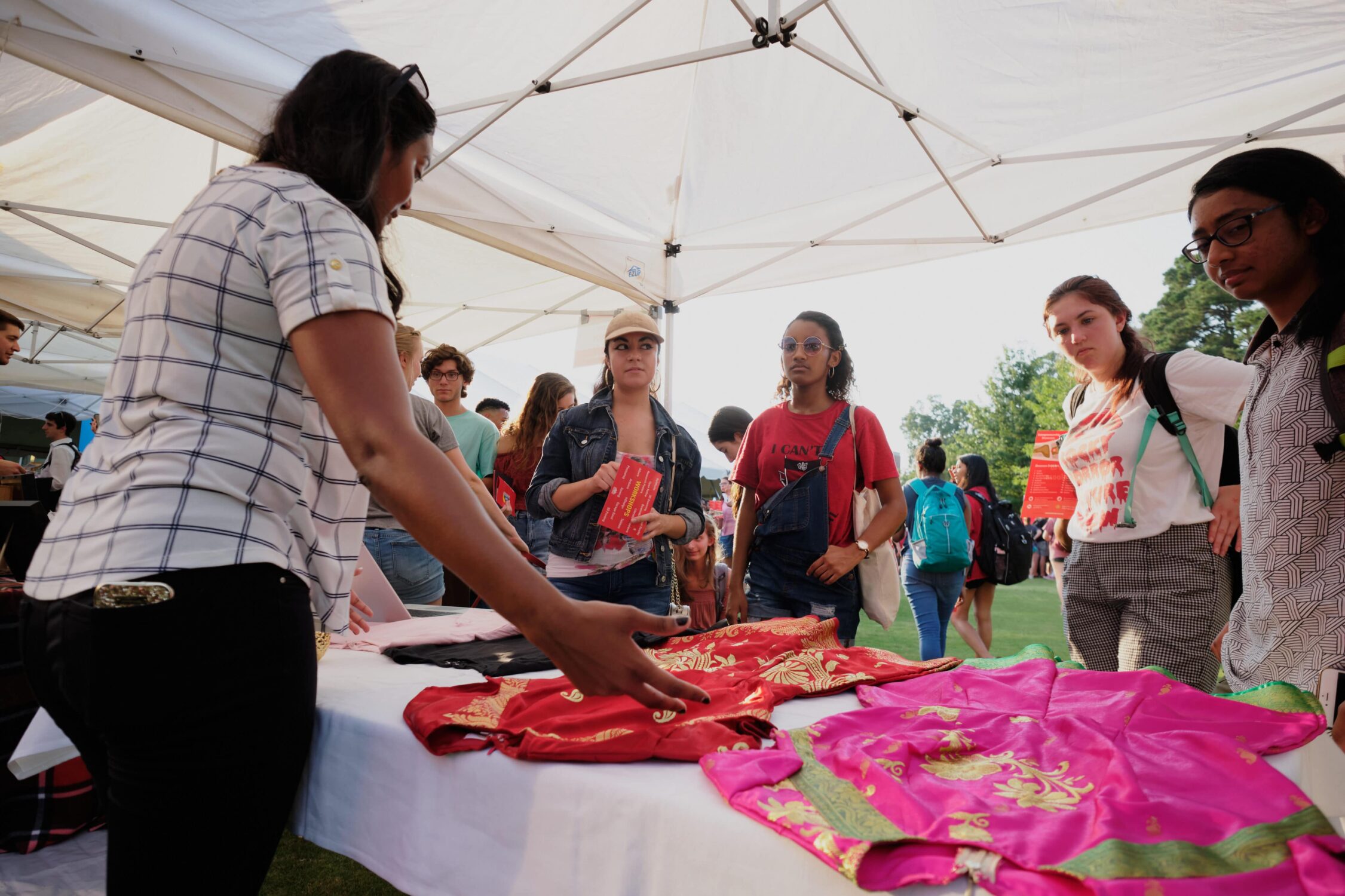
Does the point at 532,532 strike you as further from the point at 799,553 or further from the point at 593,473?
the point at 799,553

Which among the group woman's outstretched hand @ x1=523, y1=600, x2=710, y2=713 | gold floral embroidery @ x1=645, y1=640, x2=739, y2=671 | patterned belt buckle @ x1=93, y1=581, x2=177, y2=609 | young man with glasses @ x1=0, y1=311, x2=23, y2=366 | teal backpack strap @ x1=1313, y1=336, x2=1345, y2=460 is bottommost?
gold floral embroidery @ x1=645, y1=640, x2=739, y2=671

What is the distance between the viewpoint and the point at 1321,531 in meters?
1.47

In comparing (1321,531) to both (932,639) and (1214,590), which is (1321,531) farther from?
(932,639)

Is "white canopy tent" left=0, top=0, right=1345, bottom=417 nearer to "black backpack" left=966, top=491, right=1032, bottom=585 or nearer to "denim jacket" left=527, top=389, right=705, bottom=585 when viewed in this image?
"denim jacket" left=527, top=389, right=705, bottom=585

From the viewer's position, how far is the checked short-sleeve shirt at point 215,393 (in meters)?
0.90

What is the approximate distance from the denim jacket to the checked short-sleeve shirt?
1.77 metres

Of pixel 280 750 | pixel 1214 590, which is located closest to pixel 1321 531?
pixel 1214 590

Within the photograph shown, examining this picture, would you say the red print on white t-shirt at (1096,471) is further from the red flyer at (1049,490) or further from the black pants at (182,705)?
the black pants at (182,705)

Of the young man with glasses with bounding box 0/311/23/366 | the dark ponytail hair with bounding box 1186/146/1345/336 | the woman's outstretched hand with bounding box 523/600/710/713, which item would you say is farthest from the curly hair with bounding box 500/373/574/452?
the woman's outstretched hand with bounding box 523/600/710/713

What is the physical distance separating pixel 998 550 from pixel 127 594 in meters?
6.79

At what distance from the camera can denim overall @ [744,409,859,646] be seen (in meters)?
2.80

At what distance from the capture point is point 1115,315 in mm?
2646

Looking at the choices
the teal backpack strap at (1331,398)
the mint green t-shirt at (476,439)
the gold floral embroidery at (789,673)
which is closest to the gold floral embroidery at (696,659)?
the gold floral embroidery at (789,673)

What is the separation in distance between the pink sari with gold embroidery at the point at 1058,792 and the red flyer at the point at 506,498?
360 cm
